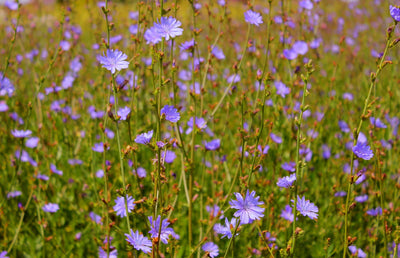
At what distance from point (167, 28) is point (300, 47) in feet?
5.70

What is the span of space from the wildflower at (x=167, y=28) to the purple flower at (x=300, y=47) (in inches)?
62.5

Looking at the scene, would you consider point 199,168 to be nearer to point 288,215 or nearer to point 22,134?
point 288,215

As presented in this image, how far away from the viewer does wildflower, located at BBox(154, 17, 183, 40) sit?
1.38 metres

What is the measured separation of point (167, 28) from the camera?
1.42m

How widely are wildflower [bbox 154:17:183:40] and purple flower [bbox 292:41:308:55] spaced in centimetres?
159

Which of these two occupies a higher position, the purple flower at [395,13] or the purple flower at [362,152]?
the purple flower at [395,13]

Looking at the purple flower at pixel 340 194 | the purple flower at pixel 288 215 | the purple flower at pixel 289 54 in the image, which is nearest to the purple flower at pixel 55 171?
the purple flower at pixel 288 215

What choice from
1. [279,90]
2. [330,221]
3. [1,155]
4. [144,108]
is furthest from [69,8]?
[330,221]

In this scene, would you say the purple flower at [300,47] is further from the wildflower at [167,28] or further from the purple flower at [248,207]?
the purple flower at [248,207]

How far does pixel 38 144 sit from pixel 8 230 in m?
0.66

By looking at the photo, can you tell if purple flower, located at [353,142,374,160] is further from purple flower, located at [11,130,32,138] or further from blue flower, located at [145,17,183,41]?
purple flower, located at [11,130,32,138]

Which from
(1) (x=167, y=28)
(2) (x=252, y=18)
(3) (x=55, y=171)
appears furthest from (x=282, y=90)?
(3) (x=55, y=171)

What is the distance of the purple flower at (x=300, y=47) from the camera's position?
2.80 meters

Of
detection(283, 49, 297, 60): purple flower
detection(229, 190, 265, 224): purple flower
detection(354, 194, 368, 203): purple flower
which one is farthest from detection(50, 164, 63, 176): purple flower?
detection(354, 194, 368, 203): purple flower
